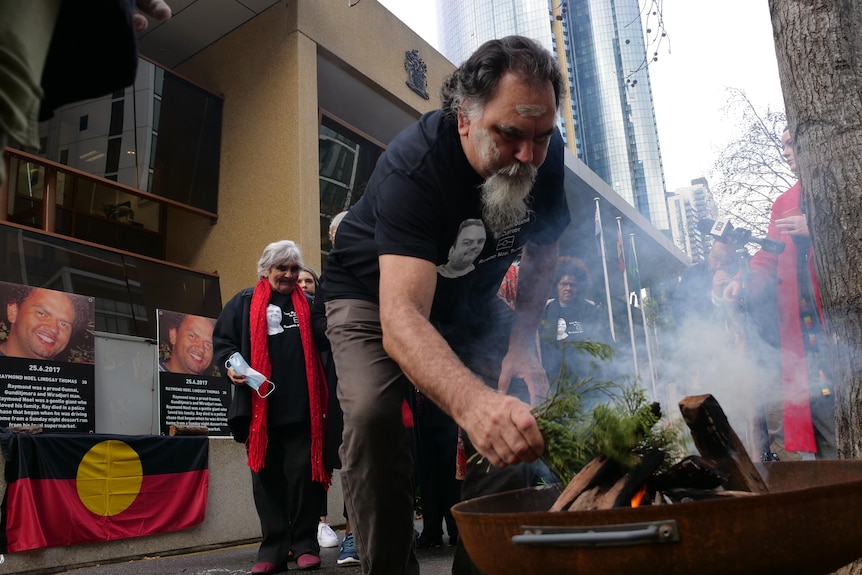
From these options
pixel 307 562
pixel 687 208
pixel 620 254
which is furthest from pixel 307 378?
pixel 687 208

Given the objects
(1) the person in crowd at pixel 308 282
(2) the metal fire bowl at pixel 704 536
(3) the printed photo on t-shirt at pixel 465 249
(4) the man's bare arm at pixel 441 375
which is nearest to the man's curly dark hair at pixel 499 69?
(3) the printed photo on t-shirt at pixel 465 249

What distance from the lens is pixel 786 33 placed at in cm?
251

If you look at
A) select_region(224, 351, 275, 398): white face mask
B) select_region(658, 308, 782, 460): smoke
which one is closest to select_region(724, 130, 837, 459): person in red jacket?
select_region(658, 308, 782, 460): smoke

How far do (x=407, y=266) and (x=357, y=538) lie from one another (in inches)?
36.0

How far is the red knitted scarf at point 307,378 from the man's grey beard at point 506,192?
2.32 metres

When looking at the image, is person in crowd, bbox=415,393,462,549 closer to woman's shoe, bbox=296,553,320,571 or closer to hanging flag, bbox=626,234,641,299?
woman's shoe, bbox=296,553,320,571

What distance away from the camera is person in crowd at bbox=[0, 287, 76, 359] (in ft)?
18.8

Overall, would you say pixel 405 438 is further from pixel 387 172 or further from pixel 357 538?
pixel 387 172

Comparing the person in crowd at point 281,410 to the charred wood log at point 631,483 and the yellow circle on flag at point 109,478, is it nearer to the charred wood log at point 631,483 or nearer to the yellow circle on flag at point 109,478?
the yellow circle on flag at point 109,478

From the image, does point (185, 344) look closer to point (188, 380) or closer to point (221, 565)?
point (188, 380)

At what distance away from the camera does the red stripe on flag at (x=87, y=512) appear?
167 inches

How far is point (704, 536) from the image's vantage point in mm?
1286

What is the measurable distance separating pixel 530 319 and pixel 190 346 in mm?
5588

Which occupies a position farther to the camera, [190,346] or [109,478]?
[190,346]
